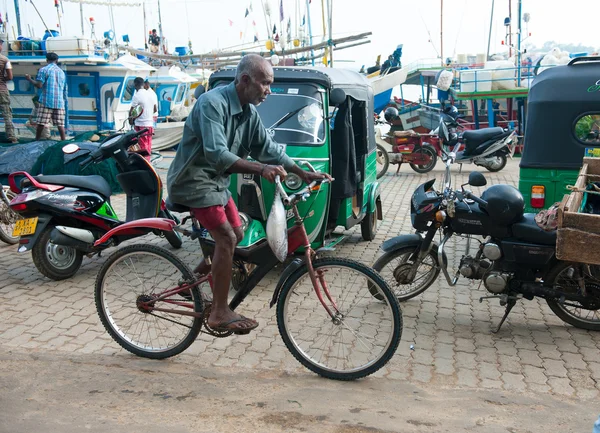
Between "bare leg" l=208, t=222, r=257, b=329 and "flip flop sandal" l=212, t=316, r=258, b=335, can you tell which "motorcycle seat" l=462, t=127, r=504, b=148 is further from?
"flip flop sandal" l=212, t=316, r=258, b=335

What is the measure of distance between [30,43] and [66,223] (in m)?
11.8

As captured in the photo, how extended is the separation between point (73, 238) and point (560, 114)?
5.08 metres

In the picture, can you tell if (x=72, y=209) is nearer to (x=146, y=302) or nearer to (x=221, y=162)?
(x=146, y=302)

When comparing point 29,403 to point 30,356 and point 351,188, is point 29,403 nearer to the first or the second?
point 30,356

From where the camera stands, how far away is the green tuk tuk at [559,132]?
6.68 m

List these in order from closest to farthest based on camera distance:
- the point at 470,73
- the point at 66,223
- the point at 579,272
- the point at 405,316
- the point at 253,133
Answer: the point at 253,133 → the point at 579,272 → the point at 405,316 → the point at 66,223 → the point at 470,73

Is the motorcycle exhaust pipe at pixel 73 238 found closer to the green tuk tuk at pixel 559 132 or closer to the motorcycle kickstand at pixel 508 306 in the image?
the motorcycle kickstand at pixel 508 306

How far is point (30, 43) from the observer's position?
54.7 feet

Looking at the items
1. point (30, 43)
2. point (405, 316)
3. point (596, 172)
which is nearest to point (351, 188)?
point (405, 316)

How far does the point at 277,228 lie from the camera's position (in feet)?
13.4

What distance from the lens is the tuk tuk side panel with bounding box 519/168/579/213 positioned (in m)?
6.71

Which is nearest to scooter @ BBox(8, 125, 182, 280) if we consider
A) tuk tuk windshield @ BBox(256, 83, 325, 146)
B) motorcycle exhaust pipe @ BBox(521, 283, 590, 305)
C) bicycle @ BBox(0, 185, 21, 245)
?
bicycle @ BBox(0, 185, 21, 245)

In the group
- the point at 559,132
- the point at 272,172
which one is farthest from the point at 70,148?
the point at 559,132

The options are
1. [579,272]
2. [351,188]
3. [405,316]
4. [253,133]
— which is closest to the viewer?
[253,133]
